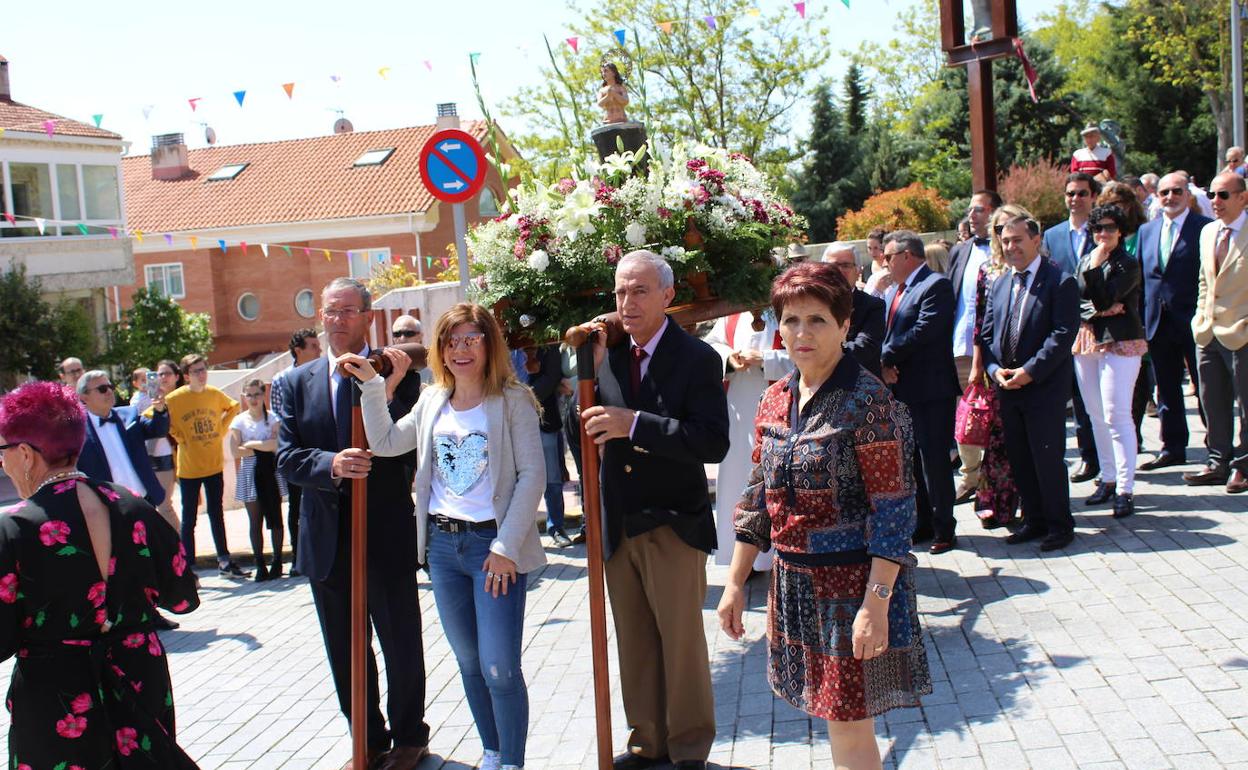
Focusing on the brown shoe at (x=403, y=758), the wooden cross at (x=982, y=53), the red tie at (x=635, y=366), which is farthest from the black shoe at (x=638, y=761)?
the wooden cross at (x=982, y=53)

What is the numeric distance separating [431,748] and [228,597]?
4.69 metres

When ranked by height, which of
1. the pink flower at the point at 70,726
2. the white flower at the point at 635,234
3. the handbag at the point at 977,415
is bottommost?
the pink flower at the point at 70,726

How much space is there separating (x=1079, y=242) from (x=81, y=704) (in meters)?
7.85

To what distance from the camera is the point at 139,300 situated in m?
35.2

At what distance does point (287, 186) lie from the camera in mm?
44219

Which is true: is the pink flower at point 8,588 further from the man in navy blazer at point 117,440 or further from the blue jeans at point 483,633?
the man in navy blazer at point 117,440

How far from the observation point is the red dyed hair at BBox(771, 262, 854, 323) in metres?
3.84

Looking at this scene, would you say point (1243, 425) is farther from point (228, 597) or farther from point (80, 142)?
point (80, 142)

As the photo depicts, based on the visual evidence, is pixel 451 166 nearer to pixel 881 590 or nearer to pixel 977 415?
pixel 977 415

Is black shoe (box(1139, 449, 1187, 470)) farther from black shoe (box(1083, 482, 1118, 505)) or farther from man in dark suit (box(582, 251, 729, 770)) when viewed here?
man in dark suit (box(582, 251, 729, 770))

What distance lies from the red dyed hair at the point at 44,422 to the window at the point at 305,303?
1566 inches

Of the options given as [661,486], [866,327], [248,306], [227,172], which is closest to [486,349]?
[661,486]

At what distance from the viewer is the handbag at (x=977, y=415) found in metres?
8.11

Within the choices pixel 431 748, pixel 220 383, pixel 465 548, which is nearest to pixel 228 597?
pixel 431 748
